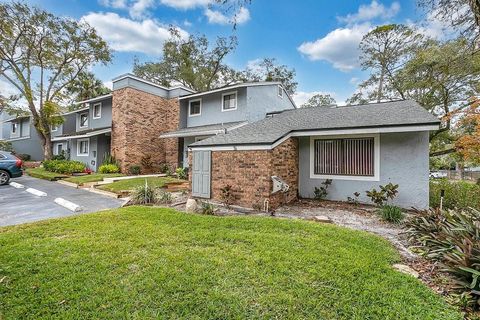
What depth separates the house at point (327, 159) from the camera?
7.89m

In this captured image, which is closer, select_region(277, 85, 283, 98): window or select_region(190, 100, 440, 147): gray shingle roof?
select_region(190, 100, 440, 147): gray shingle roof

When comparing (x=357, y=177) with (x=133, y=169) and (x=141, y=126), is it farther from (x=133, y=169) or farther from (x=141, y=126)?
(x=141, y=126)

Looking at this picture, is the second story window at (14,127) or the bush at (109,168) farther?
the second story window at (14,127)

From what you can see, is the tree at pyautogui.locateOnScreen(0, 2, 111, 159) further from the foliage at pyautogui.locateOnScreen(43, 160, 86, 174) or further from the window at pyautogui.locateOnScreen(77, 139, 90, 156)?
the foliage at pyautogui.locateOnScreen(43, 160, 86, 174)

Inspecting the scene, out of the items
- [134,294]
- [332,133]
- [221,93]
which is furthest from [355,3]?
[134,294]

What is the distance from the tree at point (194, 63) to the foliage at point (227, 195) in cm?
2141

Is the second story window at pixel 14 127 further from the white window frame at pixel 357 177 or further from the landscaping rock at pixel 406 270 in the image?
the landscaping rock at pixel 406 270

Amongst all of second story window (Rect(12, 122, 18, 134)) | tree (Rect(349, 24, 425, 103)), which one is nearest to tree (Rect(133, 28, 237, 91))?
tree (Rect(349, 24, 425, 103))

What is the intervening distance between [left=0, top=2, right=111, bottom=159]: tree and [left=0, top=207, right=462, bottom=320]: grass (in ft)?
60.2

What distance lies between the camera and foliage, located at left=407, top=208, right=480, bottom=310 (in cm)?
306

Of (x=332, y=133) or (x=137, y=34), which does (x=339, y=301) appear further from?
(x=137, y=34)

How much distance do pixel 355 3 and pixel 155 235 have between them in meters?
10.8

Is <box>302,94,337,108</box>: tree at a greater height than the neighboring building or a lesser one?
greater

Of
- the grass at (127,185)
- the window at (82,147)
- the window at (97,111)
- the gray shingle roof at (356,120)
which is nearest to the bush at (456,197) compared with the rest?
the gray shingle roof at (356,120)
